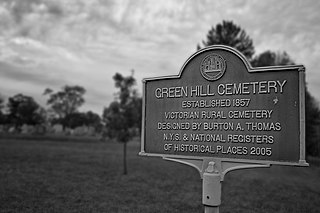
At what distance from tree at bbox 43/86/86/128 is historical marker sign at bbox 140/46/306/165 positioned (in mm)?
71830

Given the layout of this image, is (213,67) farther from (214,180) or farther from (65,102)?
(65,102)

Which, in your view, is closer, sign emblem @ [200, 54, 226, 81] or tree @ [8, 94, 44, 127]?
sign emblem @ [200, 54, 226, 81]

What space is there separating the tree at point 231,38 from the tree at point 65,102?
160ft

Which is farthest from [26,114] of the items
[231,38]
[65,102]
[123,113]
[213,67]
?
[213,67]

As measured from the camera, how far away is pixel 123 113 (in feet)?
45.1

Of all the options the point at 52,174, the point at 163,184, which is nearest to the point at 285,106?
the point at 163,184

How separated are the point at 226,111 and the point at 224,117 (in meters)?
0.10

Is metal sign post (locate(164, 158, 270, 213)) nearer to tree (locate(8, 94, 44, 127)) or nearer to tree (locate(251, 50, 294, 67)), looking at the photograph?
tree (locate(251, 50, 294, 67))

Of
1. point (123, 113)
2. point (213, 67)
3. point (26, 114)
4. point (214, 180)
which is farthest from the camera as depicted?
point (26, 114)

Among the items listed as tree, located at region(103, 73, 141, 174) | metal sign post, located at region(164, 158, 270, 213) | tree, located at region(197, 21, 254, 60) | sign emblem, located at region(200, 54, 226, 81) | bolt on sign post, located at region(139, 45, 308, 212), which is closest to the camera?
bolt on sign post, located at region(139, 45, 308, 212)

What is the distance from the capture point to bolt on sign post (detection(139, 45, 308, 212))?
4246 mm

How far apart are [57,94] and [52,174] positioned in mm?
65529

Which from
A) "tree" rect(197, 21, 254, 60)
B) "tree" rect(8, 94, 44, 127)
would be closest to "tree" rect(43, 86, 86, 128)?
"tree" rect(8, 94, 44, 127)

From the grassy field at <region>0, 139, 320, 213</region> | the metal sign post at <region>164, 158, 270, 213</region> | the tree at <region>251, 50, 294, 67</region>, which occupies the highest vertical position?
the tree at <region>251, 50, 294, 67</region>
